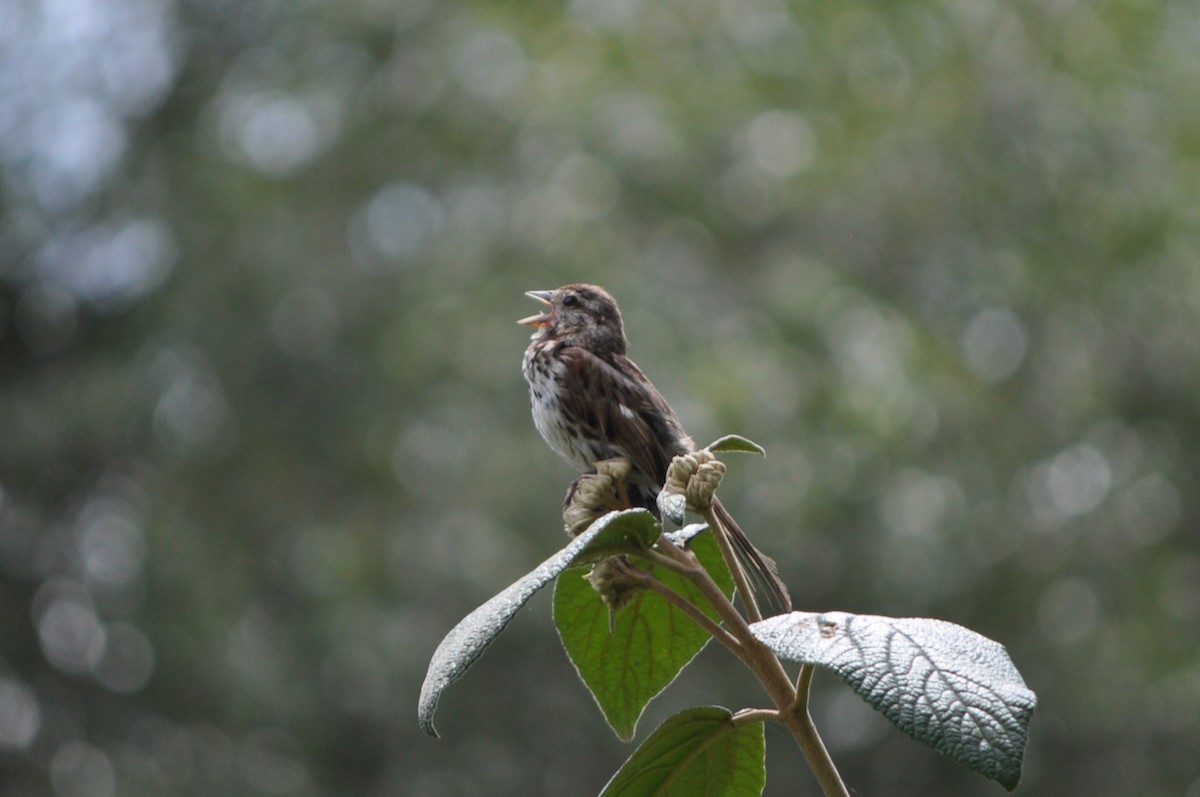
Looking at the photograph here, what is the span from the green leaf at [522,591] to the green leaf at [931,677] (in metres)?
0.15

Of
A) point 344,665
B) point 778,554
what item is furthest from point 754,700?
point 344,665

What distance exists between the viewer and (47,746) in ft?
37.9

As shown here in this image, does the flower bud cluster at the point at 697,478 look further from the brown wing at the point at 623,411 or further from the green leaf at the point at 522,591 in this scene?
the brown wing at the point at 623,411

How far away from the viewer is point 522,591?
1.36 meters

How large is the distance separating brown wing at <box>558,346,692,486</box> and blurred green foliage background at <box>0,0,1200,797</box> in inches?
186

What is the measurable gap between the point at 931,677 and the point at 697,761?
411 mm

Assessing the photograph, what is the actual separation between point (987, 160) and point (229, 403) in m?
6.00

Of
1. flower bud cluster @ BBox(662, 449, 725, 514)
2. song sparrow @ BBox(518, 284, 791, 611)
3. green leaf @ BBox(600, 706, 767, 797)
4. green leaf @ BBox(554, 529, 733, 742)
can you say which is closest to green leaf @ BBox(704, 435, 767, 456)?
flower bud cluster @ BBox(662, 449, 725, 514)

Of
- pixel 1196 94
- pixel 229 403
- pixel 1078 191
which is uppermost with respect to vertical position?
pixel 1196 94

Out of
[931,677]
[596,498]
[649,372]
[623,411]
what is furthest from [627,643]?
[649,372]

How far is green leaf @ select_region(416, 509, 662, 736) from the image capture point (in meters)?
1.31

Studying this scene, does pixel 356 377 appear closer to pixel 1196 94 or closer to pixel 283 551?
pixel 283 551

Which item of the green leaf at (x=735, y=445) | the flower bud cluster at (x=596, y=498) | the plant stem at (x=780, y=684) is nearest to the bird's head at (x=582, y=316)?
the flower bud cluster at (x=596, y=498)

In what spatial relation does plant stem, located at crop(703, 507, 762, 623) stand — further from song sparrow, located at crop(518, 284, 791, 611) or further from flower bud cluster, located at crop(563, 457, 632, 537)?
song sparrow, located at crop(518, 284, 791, 611)
